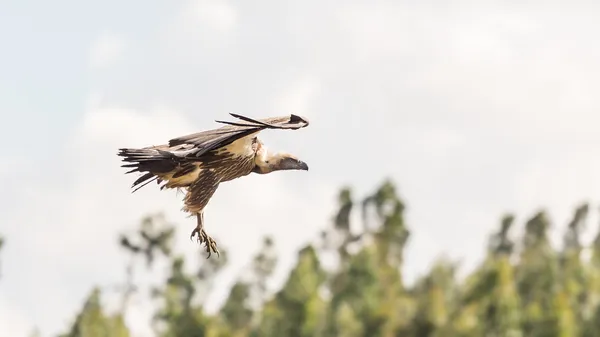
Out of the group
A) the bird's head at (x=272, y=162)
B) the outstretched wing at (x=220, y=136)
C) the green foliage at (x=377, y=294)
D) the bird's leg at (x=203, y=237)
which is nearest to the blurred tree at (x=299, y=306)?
the green foliage at (x=377, y=294)

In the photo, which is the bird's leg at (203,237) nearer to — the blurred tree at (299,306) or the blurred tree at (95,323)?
the blurred tree at (299,306)

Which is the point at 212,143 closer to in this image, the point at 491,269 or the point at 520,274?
the point at 491,269

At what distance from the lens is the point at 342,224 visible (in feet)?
298

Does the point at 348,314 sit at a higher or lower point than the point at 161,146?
higher

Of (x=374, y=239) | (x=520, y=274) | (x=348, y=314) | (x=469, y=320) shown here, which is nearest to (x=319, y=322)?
(x=348, y=314)

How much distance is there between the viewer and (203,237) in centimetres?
1323

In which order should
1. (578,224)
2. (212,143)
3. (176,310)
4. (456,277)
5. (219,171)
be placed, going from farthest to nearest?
(578,224) → (176,310) → (456,277) → (219,171) → (212,143)

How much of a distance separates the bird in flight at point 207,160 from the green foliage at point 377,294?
55.1 meters

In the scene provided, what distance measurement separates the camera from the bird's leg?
512 inches

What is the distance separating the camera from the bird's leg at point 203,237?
1301cm

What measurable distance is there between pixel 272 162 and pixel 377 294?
6533cm

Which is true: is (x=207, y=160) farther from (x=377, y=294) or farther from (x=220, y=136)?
(x=377, y=294)

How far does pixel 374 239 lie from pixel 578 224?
83.2 ft

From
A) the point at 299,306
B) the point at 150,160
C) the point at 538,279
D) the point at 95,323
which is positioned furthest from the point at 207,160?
the point at 538,279
